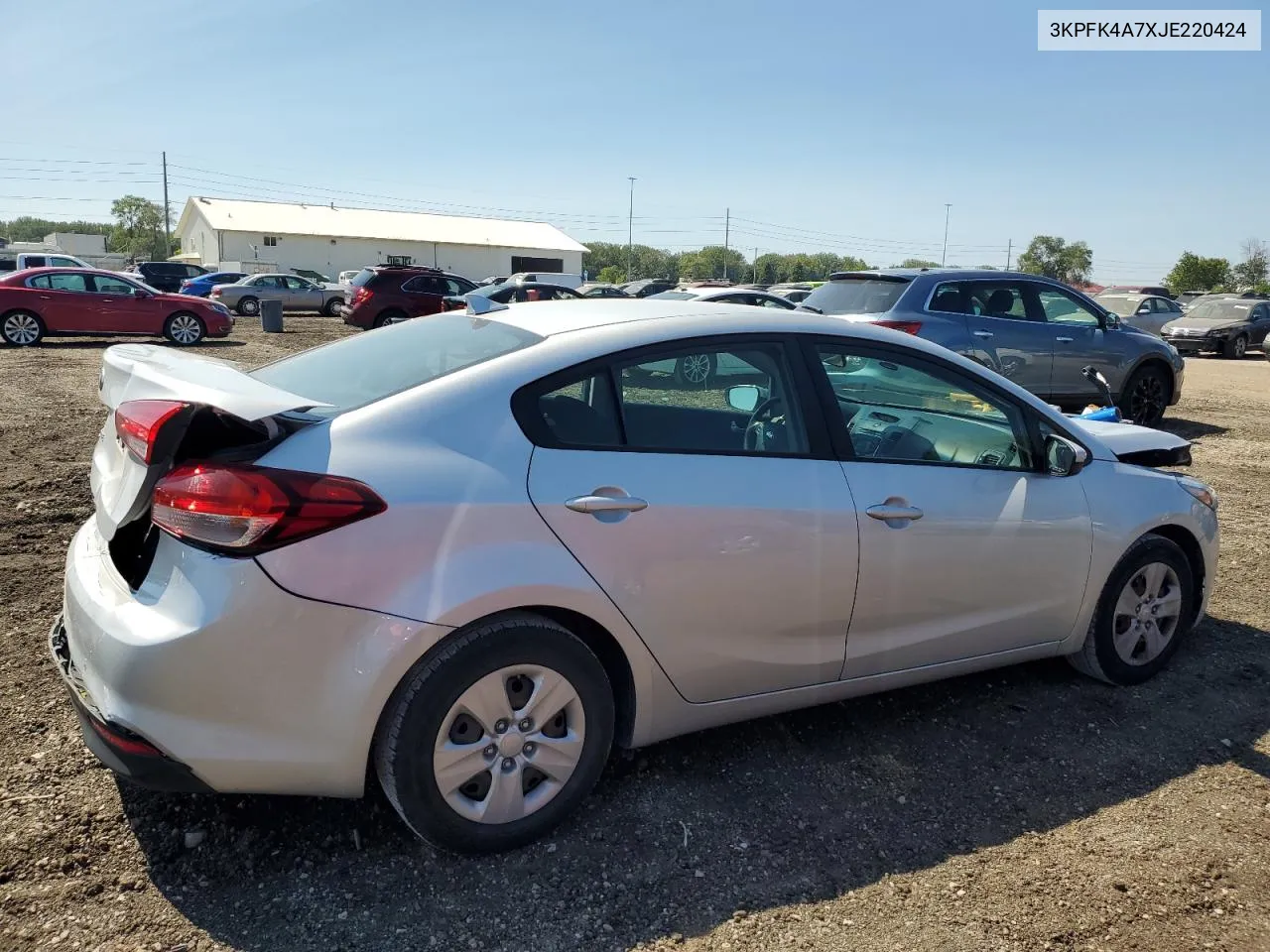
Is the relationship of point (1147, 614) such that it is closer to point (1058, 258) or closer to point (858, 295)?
point (858, 295)

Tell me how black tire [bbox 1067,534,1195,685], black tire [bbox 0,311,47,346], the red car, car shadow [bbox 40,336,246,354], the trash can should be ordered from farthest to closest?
the trash can → car shadow [bbox 40,336,246,354] → the red car → black tire [bbox 0,311,47,346] → black tire [bbox 1067,534,1195,685]

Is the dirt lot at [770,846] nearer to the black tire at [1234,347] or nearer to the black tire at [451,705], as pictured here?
the black tire at [451,705]

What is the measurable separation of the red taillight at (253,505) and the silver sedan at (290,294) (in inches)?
1242

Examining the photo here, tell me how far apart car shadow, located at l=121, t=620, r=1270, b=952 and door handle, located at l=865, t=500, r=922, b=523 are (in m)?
0.89

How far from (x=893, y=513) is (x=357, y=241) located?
66.3m

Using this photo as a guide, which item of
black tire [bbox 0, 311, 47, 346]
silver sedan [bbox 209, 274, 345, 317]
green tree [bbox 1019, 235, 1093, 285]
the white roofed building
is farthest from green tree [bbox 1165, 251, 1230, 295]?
black tire [bbox 0, 311, 47, 346]

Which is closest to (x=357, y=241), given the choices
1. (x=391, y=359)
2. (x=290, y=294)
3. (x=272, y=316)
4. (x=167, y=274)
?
(x=167, y=274)

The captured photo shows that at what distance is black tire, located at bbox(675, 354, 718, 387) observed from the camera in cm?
316

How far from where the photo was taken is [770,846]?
9.48ft

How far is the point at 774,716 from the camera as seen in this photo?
146 inches

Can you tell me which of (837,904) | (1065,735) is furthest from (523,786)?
(1065,735)

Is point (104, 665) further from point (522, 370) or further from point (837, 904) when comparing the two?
point (837, 904)

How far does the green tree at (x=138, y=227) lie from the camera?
98.6 metres

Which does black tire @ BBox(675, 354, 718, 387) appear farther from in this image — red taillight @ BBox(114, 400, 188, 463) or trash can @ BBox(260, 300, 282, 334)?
trash can @ BBox(260, 300, 282, 334)
